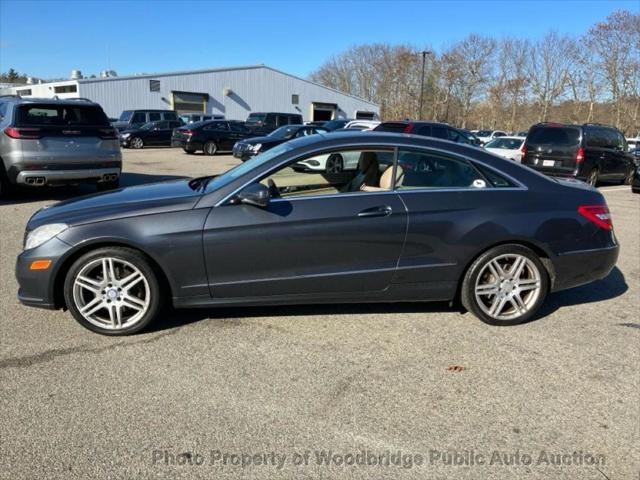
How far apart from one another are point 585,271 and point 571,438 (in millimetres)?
1932

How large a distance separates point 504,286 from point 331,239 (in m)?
1.50

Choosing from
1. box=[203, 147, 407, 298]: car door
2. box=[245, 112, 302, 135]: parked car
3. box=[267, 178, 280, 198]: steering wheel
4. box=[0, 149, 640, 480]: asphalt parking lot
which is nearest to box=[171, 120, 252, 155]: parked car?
box=[245, 112, 302, 135]: parked car

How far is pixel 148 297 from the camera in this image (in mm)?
3693

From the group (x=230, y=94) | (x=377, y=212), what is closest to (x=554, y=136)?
(x=377, y=212)

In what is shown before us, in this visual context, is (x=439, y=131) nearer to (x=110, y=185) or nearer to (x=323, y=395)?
(x=110, y=185)

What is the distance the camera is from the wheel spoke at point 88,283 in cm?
365

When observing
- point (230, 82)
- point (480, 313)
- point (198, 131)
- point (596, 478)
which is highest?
point (230, 82)

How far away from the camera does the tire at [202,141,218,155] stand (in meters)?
22.4

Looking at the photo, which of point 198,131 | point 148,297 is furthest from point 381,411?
point 198,131

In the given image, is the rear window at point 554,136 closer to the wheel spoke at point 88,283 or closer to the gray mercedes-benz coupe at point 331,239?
the gray mercedes-benz coupe at point 331,239

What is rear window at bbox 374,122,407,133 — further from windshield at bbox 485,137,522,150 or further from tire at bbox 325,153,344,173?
tire at bbox 325,153,344,173

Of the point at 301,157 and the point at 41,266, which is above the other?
the point at 301,157

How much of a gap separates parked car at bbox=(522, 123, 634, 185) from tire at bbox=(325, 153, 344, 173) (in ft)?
32.5

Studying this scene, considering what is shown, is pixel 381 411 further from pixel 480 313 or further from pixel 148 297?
pixel 148 297
